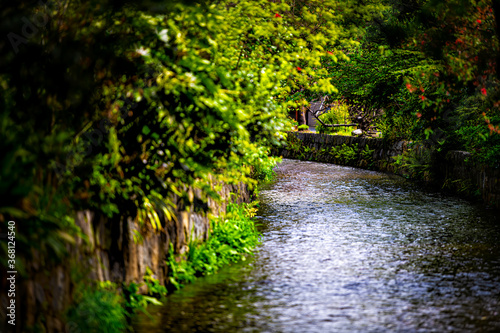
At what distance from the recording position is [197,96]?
540 centimetres

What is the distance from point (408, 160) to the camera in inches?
736

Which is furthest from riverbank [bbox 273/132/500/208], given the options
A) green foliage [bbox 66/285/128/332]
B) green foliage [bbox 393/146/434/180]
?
green foliage [bbox 66/285/128/332]

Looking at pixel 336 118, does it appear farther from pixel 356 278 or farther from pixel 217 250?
pixel 356 278

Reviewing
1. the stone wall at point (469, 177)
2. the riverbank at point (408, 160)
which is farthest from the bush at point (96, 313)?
the stone wall at point (469, 177)

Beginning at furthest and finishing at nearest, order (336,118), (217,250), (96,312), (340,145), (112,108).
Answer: (336,118) → (340,145) → (217,250) → (112,108) → (96,312)

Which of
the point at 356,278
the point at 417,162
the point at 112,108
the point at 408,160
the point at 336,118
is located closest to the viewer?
the point at 112,108

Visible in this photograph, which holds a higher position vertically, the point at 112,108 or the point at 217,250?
the point at 112,108

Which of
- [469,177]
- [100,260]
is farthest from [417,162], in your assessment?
[100,260]

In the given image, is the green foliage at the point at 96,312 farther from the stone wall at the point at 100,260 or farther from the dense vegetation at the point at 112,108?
the dense vegetation at the point at 112,108

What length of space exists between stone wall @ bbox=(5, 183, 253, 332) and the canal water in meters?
0.49

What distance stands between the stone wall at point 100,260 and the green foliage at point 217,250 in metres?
0.12

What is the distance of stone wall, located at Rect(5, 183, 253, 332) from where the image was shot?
13.3ft

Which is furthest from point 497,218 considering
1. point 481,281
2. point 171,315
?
point 171,315

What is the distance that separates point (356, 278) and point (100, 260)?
122 inches
